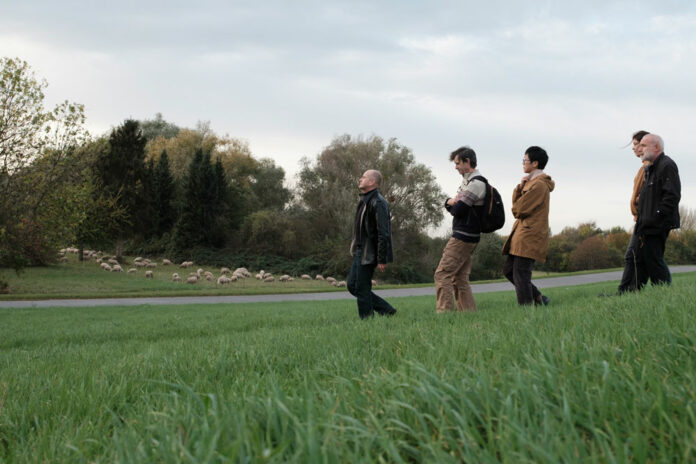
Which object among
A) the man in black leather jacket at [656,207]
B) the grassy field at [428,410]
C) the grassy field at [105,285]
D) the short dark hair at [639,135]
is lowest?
the grassy field at [105,285]

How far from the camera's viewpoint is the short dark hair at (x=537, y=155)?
23.3ft

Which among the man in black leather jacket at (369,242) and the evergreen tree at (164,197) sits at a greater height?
the evergreen tree at (164,197)

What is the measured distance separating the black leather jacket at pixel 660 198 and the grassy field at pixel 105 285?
17.5 m

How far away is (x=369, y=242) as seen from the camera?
737 centimetres

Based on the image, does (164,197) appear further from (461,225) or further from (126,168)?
(461,225)

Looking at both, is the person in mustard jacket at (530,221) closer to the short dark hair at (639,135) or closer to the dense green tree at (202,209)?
the short dark hair at (639,135)

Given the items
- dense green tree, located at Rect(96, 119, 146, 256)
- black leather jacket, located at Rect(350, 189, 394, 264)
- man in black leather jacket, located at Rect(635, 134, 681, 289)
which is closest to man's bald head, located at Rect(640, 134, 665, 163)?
man in black leather jacket, located at Rect(635, 134, 681, 289)

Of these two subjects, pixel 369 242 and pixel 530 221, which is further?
pixel 369 242

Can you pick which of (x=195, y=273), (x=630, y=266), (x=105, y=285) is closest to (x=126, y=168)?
(x=195, y=273)

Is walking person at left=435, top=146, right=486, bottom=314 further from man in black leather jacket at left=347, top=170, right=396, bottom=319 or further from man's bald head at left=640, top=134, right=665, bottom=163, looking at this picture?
man's bald head at left=640, top=134, right=665, bottom=163

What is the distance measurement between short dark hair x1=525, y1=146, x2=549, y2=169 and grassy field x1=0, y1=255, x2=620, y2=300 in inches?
667

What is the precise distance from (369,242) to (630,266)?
162 inches

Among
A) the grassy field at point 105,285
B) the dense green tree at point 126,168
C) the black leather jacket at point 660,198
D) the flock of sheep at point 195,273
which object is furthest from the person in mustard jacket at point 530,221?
the dense green tree at point 126,168

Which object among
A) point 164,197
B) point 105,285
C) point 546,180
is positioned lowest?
point 105,285
